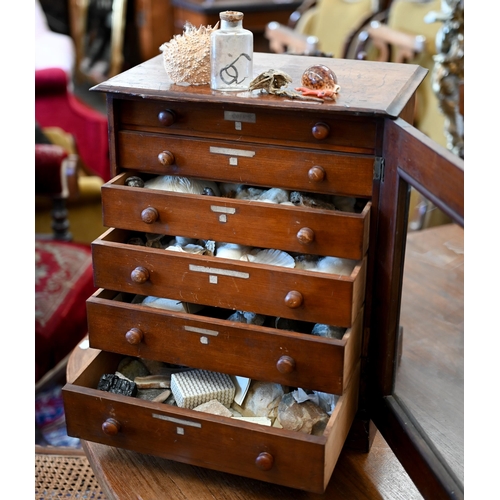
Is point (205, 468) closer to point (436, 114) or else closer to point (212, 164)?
point (212, 164)

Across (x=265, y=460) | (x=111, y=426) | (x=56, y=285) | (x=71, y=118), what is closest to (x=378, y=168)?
(x=265, y=460)

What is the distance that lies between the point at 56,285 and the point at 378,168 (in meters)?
1.36

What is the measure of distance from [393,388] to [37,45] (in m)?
3.46

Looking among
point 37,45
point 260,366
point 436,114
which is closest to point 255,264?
point 260,366

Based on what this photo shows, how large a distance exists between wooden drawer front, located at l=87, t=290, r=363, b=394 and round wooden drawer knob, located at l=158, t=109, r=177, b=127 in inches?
11.8

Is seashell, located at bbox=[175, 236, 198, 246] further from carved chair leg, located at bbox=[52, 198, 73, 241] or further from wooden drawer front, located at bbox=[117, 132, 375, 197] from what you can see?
carved chair leg, located at bbox=[52, 198, 73, 241]

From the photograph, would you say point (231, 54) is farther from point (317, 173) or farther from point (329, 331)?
point (329, 331)

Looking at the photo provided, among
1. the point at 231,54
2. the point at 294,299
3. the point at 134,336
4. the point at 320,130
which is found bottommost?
the point at 134,336

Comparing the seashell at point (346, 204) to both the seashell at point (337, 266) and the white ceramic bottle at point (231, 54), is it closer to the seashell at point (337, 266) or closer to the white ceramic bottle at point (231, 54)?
the seashell at point (337, 266)

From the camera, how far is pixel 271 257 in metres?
1.23

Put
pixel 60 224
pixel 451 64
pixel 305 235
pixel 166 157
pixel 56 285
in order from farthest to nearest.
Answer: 1. pixel 60 224
2. pixel 56 285
3. pixel 451 64
4. pixel 166 157
5. pixel 305 235

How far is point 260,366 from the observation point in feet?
3.87

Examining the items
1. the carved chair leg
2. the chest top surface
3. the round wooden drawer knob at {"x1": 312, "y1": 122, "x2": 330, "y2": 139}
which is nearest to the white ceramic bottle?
the chest top surface

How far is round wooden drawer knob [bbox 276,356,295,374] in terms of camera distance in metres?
1.14
